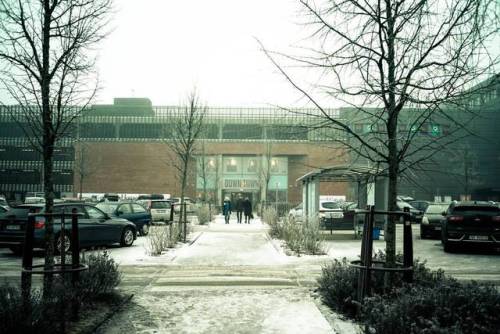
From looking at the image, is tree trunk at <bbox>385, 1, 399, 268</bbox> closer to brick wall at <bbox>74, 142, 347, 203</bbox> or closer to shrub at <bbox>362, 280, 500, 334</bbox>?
shrub at <bbox>362, 280, 500, 334</bbox>

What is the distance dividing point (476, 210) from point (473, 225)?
1.65ft

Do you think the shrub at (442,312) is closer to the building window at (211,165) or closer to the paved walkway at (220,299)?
the paved walkway at (220,299)

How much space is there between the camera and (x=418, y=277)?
6785 millimetres

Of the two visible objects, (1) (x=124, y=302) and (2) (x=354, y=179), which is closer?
(1) (x=124, y=302)

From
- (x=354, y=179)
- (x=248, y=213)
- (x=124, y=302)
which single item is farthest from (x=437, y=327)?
(x=248, y=213)

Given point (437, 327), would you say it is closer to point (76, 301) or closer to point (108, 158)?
point (76, 301)

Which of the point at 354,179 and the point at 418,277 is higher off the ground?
the point at 354,179

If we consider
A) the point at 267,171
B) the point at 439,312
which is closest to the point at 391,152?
the point at 439,312

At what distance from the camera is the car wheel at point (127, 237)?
51.2ft

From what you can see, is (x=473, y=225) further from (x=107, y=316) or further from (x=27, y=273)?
(x=27, y=273)

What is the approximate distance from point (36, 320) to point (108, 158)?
74.4 m

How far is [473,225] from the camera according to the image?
562 inches

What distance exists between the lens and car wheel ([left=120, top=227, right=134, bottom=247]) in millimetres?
15609

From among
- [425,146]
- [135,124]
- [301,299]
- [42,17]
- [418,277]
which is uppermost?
[135,124]
